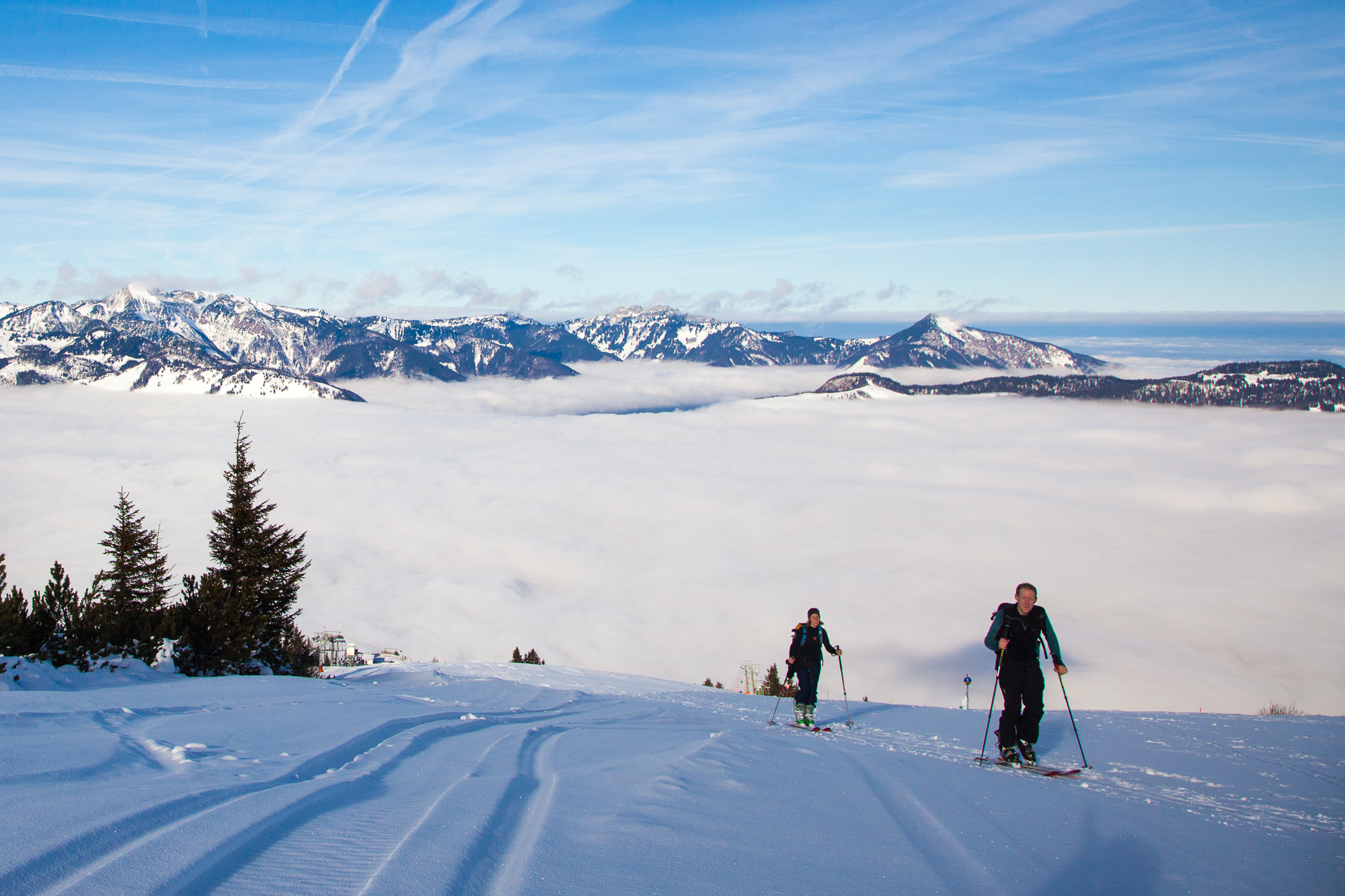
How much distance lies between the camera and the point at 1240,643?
13675cm

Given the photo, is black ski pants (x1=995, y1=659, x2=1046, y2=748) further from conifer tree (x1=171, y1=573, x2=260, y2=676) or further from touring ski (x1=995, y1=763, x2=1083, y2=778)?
conifer tree (x1=171, y1=573, x2=260, y2=676)

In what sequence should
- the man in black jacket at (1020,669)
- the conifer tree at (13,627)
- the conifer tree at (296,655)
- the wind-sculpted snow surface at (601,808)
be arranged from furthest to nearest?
the conifer tree at (296,655) → the conifer tree at (13,627) → the man in black jacket at (1020,669) → the wind-sculpted snow surface at (601,808)

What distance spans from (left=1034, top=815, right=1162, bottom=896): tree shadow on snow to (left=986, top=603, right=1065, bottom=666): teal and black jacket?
3.32 meters

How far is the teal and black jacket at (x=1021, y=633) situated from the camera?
843 centimetres

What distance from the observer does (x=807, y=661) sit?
38.4 ft

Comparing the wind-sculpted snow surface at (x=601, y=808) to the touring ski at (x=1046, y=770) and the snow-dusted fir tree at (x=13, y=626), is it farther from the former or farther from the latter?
the snow-dusted fir tree at (x=13, y=626)

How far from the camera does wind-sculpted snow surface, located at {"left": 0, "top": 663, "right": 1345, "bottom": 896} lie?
3375mm

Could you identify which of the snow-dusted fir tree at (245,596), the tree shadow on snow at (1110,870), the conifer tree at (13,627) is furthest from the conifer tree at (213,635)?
the tree shadow on snow at (1110,870)

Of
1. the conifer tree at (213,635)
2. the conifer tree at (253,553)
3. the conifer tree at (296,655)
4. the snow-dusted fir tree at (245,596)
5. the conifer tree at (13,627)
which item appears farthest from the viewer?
the conifer tree at (253,553)

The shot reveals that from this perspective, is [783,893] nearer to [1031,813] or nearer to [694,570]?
[1031,813]

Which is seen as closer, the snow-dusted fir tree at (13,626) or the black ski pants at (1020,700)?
the black ski pants at (1020,700)

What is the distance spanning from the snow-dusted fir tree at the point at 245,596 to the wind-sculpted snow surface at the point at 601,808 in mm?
5587

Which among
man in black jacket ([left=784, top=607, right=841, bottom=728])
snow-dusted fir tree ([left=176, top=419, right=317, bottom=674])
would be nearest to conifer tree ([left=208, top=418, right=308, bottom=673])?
snow-dusted fir tree ([left=176, top=419, right=317, bottom=674])

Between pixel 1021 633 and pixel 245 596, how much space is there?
15.9 meters
